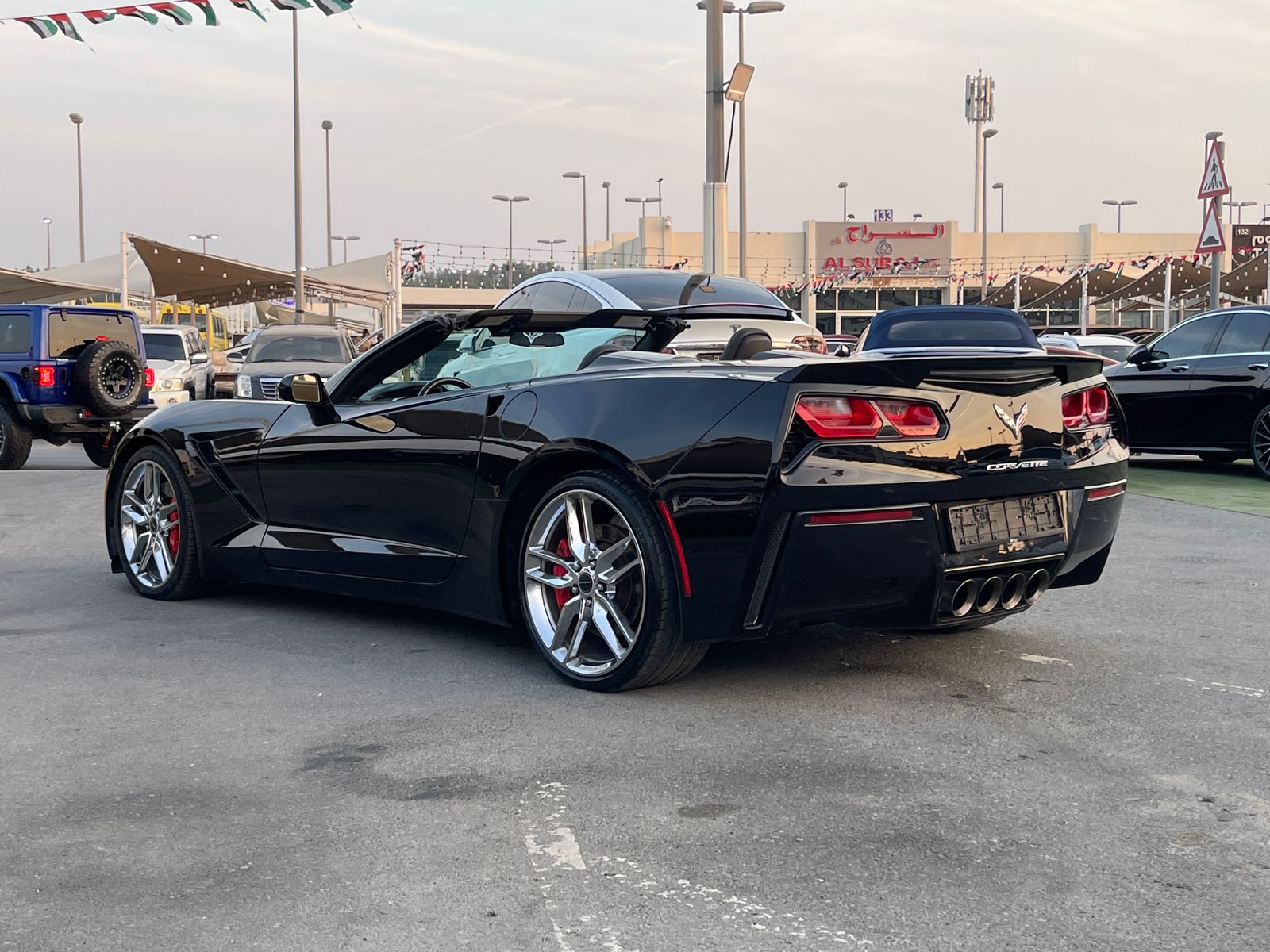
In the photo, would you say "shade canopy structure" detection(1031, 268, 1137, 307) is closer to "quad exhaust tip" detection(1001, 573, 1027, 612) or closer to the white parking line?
the white parking line

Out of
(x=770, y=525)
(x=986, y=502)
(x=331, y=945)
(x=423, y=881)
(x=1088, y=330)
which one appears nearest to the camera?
(x=331, y=945)

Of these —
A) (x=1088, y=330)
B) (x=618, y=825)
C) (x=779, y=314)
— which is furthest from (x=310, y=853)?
(x=1088, y=330)

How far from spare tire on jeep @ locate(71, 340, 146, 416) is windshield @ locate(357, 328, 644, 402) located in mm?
9768

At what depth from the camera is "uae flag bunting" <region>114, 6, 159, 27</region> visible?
17.4m

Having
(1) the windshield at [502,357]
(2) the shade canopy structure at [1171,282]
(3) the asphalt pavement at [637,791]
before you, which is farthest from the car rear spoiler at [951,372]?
(2) the shade canopy structure at [1171,282]

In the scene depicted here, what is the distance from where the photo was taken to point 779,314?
1031 centimetres

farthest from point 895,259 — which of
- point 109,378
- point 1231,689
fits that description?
point 1231,689

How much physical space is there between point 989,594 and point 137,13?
16.2 m

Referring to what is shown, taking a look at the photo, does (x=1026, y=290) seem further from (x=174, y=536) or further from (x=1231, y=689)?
(x=1231, y=689)

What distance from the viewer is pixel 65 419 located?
14422mm

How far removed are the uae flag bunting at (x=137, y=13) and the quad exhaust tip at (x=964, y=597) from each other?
1608 centimetres

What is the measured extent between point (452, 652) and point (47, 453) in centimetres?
1437

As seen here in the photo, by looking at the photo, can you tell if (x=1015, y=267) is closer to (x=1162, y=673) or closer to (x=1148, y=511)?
(x=1148, y=511)

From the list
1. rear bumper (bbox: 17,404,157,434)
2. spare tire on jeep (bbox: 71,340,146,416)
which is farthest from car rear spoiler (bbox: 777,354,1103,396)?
spare tire on jeep (bbox: 71,340,146,416)
